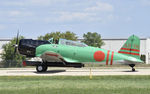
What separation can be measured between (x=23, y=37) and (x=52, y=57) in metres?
30.6

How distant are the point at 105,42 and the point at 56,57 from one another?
5410 cm

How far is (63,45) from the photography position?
81.3 ft

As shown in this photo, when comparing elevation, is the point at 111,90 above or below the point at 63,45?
below

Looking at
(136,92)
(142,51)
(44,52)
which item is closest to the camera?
(136,92)

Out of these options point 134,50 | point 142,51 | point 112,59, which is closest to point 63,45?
point 112,59

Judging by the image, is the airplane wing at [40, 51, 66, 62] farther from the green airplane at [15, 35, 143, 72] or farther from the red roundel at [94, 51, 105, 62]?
the red roundel at [94, 51, 105, 62]

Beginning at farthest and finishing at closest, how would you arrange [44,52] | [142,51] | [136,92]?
[142,51] < [44,52] < [136,92]

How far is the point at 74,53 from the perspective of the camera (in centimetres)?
2469

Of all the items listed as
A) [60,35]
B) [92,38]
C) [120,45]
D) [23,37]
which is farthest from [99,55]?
[92,38]

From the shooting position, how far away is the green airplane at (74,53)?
80.3 ft

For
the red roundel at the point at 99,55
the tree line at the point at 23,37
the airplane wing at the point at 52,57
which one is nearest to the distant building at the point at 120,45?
the tree line at the point at 23,37

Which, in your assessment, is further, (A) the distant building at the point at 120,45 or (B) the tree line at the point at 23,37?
(A) the distant building at the point at 120,45

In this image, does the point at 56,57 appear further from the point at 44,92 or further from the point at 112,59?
the point at 44,92

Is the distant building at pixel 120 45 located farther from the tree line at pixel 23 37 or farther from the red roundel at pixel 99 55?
the red roundel at pixel 99 55
